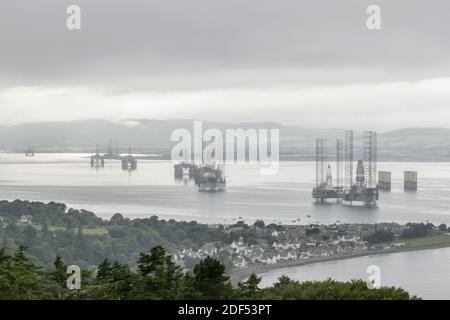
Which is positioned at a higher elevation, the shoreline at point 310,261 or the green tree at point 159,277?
the green tree at point 159,277

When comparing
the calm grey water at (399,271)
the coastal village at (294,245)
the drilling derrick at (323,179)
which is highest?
the drilling derrick at (323,179)

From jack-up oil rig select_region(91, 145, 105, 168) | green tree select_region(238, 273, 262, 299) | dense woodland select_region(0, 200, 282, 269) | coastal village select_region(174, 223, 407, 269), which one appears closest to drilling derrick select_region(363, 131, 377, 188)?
coastal village select_region(174, 223, 407, 269)

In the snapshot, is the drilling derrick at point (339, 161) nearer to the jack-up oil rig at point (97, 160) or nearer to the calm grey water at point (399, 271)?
the jack-up oil rig at point (97, 160)

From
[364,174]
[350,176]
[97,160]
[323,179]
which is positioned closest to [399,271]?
[350,176]

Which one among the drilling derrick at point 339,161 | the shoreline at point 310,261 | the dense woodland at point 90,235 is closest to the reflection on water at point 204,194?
the drilling derrick at point 339,161

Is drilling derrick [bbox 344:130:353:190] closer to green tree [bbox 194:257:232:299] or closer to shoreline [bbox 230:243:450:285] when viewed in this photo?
shoreline [bbox 230:243:450:285]

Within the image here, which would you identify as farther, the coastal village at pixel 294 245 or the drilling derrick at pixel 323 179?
the drilling derrick at pixel 323 179
